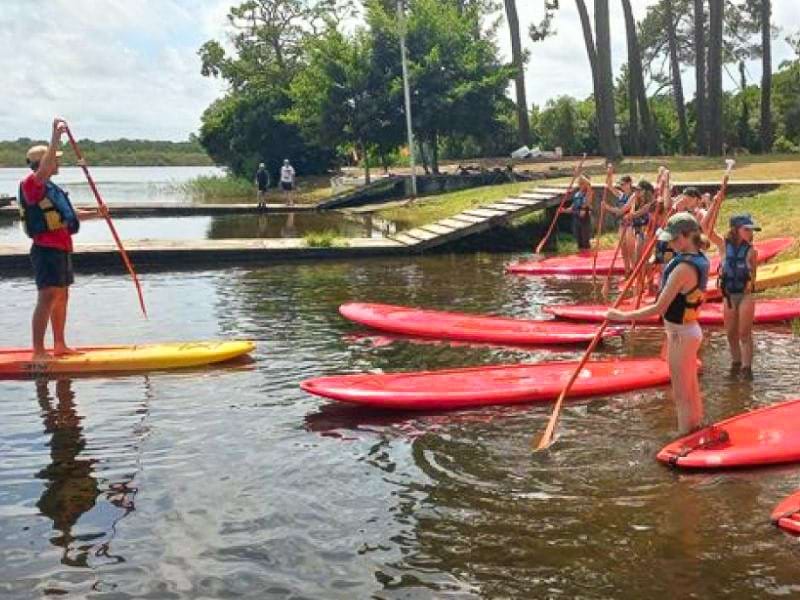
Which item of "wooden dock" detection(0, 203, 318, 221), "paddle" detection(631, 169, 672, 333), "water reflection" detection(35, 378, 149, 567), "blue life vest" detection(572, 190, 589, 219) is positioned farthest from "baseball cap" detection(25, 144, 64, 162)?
"wooden dock" detection(0, 203, 318, 221)

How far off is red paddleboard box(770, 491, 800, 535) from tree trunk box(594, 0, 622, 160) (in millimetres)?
27689

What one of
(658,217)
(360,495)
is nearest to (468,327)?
(658,217)

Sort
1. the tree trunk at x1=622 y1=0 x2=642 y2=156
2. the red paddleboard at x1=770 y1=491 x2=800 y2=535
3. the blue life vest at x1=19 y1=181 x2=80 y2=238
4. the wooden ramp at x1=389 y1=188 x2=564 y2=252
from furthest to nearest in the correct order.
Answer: the tree trunk at x1=622 y1=0 x2=642 y2=156, the wooden ramp at x1=389 y1=188 x2=564 y2=252, the blue life vest at x1=19 y1=181 x2=80 y2=238, the red paddleboard at x1=770 y1=491 x2=800 y2=535

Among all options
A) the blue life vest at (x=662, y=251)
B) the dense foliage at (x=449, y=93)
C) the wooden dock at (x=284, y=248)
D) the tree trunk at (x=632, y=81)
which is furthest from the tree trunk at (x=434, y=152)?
the blue life vest at (x=662, y=251)

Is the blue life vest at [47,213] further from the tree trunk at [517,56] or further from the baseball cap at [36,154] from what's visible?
the tree trunk at [517,56]

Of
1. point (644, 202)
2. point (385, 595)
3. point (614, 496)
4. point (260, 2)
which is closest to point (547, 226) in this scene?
point (644, 202)

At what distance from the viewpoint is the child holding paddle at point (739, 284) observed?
28.1 ft

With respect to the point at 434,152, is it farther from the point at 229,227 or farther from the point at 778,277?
the point at 778,277

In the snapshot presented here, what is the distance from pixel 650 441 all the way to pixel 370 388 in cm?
247

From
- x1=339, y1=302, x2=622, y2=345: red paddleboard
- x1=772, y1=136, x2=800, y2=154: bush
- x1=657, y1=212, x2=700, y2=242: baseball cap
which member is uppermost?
x1=772, y1=136, x2=800, y2=154: bush

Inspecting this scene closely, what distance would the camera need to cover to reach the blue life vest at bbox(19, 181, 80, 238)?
909 centimetres

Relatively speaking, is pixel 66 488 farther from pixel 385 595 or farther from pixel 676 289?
pixel 676 289

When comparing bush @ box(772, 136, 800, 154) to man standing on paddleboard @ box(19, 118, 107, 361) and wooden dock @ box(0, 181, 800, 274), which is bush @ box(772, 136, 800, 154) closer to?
wooden dock @ box(0, 181, 800, 274)

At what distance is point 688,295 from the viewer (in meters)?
6.56
